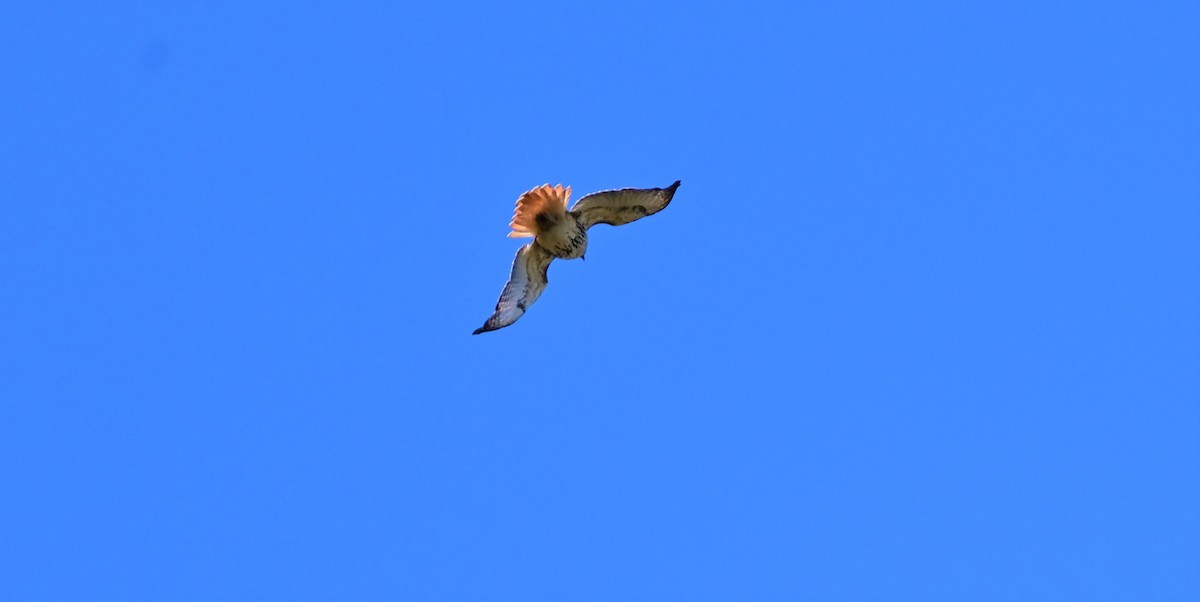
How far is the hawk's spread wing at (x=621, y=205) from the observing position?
91.7ft

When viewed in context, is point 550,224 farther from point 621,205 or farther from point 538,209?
point 621,205

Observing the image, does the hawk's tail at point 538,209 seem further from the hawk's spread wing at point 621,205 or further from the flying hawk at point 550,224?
the hawk's spread wing at point 621,205

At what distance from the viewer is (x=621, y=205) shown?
28.2 metres

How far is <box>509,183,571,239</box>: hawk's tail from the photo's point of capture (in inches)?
1088

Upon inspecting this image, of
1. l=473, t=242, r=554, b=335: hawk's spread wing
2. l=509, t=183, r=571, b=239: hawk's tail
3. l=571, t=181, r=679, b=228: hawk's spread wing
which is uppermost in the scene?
l=571, t=181, r=679, b=228: hawk's spread wing

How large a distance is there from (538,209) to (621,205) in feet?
3.63

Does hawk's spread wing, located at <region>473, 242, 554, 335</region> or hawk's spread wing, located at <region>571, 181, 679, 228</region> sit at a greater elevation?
hawk's spread wing, located at <region>571, 181, 679, 228</region>

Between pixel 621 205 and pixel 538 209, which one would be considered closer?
pixel 538 209

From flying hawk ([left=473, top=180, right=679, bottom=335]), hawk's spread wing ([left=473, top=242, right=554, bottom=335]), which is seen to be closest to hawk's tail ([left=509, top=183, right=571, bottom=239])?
flying hawk ([left=473, top=180, right=679, bottom=335])

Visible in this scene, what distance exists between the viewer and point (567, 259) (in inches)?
1114

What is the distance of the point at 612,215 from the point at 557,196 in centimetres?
105

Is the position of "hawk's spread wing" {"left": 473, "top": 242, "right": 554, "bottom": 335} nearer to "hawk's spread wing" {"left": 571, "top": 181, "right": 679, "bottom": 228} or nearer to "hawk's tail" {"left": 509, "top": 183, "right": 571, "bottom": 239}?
"hawk's tail" {"left": 509, "top": 183, "right": 571, "bottom": 239}

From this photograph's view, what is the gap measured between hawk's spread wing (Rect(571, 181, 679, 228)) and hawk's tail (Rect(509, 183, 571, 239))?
256mm

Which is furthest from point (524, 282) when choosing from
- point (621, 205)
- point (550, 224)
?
point (621, 205)
